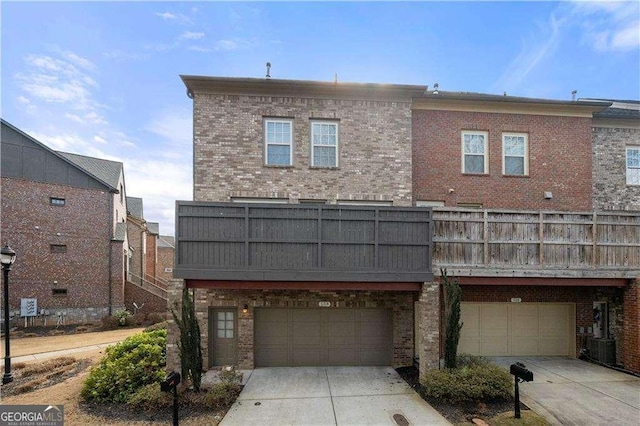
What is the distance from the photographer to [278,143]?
9789mm

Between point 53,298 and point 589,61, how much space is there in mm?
29532

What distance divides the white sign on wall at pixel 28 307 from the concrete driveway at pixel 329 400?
15550 millimetres

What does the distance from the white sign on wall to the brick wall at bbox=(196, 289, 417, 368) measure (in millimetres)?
14373

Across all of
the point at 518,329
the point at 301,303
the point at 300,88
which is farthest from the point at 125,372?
the point at 518,329

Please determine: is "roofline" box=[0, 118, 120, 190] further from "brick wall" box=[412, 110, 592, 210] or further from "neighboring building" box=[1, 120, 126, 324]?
"brick wall" box=[412, 110, 592, 210]

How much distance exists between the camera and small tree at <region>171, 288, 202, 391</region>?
24.0ft

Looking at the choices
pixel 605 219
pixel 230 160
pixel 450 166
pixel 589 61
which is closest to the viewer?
pixel 605 219

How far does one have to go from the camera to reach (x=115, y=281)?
1878 cm

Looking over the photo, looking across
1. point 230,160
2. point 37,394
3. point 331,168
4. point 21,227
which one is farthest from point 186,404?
point 21,227

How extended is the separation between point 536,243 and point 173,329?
9.96 metres

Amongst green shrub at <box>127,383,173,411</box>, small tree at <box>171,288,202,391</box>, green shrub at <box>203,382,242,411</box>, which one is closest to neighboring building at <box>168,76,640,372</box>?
small tree at <box>171,288,202,391</box>

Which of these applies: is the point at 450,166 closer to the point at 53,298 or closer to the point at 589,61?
the point at 589,61

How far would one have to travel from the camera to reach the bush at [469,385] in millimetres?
6867

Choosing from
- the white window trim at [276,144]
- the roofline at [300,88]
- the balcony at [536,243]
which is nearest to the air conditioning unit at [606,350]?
the balcony at [536,243]
